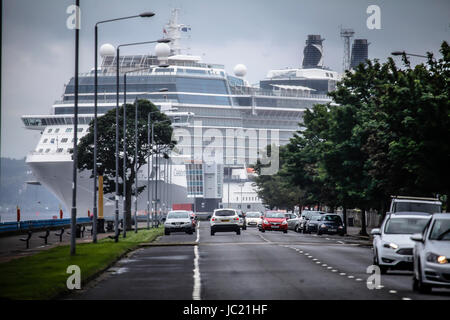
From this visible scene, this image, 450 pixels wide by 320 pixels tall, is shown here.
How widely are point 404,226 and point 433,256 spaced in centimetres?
837

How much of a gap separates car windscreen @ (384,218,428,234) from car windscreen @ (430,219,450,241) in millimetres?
6177

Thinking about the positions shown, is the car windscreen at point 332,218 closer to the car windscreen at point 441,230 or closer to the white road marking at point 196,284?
the white road marking at point 196,284

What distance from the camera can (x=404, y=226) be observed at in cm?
2638

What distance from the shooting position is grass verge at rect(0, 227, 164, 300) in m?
18.9

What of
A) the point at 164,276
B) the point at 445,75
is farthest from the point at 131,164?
the point at 164,276

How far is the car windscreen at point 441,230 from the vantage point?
1914 centimetres

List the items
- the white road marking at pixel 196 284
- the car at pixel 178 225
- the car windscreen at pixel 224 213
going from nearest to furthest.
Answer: the white road marking at pixel 196 284, the car windscreen at pixel 224 213, the car at pixel 178 225

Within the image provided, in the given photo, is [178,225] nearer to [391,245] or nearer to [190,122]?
[391,245]

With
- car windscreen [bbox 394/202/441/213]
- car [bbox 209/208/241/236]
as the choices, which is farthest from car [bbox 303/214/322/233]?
car windscreen [bbox 394/202/441/213]

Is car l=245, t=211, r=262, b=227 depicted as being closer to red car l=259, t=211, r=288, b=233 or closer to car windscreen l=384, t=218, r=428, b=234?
red car l=259, t=211, r=288, b=233

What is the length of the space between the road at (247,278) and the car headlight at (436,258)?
2.11 feet

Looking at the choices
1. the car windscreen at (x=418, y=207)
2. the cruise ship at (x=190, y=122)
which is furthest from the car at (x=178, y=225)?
the cruise ship at (x=190, y=122)

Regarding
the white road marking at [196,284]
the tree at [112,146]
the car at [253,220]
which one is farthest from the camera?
the car at [253,220]
